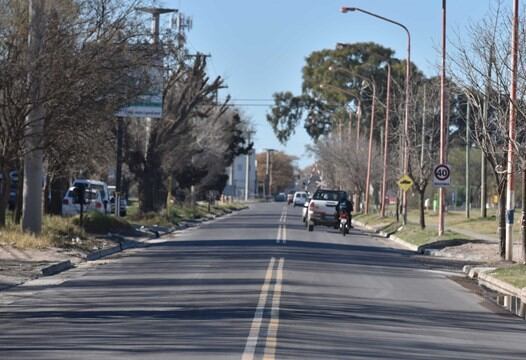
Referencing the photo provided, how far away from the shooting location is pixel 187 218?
59.1 m

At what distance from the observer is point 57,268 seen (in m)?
24.7

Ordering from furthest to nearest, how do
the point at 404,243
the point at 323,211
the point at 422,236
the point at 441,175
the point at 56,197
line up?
the point at 323,211
the point at 56,197
the point at 404,243
the point at 422,236
the point at 441,175

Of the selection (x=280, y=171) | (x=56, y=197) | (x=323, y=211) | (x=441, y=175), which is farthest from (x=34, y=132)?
(x=280, y=171)

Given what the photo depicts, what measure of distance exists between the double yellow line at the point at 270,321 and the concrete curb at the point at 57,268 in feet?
16.0

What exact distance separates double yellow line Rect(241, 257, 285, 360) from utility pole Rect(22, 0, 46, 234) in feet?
30.1

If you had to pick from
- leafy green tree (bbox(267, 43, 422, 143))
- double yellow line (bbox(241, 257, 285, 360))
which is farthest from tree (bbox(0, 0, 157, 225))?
leafy green tree (bbox(267, 43, 422, 143))

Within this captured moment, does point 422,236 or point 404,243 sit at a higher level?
point 422,236

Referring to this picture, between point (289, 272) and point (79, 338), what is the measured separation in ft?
35.5

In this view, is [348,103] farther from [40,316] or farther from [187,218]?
[40,316]

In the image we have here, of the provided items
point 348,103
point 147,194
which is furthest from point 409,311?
point 348,103

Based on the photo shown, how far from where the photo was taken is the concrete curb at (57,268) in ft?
77.8

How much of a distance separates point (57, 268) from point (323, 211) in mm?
23420

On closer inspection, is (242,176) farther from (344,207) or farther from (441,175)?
(441,175)

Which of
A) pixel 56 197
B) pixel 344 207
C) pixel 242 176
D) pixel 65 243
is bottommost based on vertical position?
pixel 65 243
